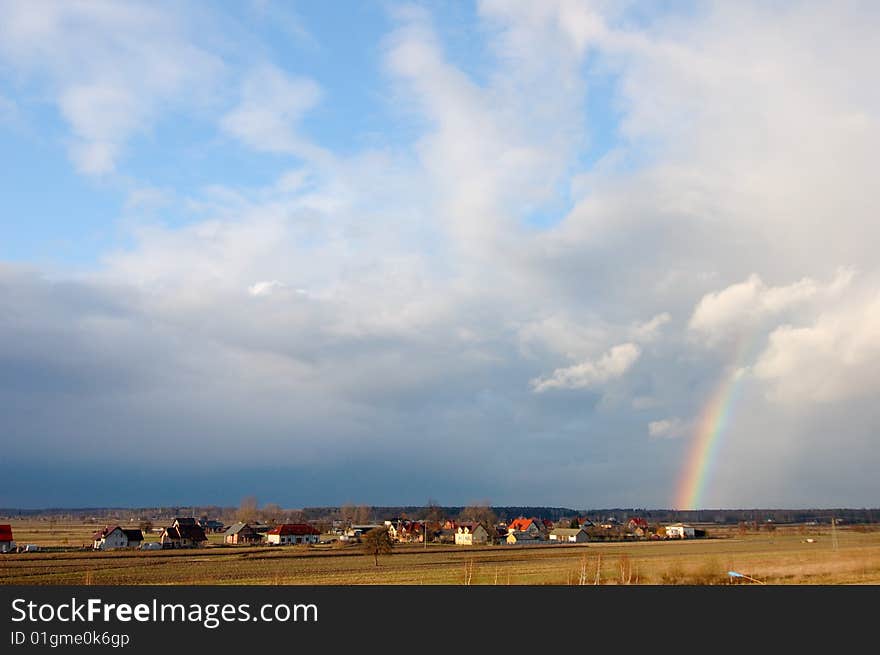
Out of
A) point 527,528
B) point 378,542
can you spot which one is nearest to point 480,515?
point 527,528

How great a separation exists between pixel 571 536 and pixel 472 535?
2124 cm

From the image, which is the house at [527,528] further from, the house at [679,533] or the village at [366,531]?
the house at [679,533]

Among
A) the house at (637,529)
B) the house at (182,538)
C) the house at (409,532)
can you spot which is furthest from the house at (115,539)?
the house at (637,529)

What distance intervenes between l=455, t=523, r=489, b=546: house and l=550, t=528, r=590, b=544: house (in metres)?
15.2

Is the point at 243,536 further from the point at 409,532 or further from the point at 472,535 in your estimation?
the point at 472,535

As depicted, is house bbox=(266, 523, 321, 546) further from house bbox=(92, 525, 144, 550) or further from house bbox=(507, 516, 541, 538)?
house bbox=(507, 516, 541, 538)

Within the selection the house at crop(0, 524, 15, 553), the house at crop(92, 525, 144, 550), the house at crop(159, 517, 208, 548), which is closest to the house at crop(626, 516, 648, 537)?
the house at crop(159, 517, 208, 548)

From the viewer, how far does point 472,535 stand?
440 ft

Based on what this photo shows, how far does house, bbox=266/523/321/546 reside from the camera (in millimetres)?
129000

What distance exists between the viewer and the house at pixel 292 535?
129000 millimetres
